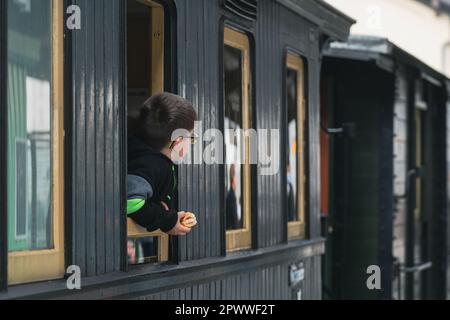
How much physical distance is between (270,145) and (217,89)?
1127 mm

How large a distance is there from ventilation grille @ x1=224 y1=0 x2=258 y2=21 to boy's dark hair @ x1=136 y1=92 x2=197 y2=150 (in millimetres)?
1263

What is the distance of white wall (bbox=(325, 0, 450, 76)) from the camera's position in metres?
22.0

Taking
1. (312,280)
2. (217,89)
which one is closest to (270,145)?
(217,89)

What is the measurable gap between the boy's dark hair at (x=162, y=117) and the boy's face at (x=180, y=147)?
6cm

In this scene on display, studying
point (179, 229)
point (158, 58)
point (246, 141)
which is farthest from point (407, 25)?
point (179, 229)

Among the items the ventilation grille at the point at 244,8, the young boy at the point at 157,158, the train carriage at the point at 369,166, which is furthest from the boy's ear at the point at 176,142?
the train carriage at the point at 369,166

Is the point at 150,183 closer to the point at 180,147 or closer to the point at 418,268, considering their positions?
the point at 180,147

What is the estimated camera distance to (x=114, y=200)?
4938 mm

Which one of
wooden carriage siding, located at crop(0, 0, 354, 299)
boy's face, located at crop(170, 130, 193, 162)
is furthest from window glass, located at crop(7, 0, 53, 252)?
boy's face, located at crop(170, 130, 193, 162)

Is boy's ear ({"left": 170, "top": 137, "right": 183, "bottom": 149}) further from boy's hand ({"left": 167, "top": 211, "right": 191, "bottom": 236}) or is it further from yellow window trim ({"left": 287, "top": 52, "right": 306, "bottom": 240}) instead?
yellow window trim ({"left": 287, "top": 52, "right": 306, "bottom": 240})

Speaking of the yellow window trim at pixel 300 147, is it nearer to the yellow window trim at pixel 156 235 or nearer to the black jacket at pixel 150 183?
the yellow window trim at pixel 156 235
